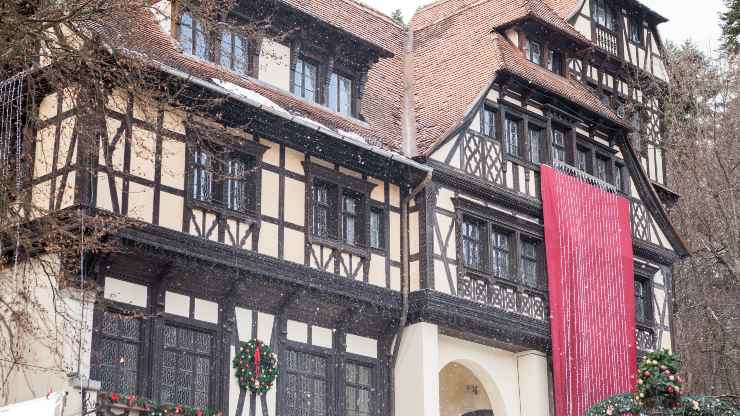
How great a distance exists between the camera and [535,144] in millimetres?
28719

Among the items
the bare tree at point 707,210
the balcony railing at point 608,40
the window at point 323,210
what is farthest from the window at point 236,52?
the bare tree at point 707,210

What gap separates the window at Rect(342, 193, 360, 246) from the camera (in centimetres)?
2431

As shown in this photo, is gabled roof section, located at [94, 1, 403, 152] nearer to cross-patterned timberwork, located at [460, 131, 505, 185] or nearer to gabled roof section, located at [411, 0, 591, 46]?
cross-patterned timberwork, located at [460, 131, 505, 185]

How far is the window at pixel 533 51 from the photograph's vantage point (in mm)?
29875

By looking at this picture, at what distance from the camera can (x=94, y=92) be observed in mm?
16109

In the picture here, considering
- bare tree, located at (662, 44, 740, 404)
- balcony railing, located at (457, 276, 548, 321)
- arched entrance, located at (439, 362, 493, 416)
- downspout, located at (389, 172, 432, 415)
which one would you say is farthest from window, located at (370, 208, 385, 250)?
bare tree, located at (662, 44, 740, 404)

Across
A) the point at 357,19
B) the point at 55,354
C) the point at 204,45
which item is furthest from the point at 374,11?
the point at 55,354

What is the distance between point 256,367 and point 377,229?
4625 millimetres

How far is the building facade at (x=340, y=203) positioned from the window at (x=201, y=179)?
0.04m

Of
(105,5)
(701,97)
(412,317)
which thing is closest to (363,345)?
(412,317)

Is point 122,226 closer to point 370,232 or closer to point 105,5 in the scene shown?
point 105,5

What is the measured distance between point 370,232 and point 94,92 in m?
9.51

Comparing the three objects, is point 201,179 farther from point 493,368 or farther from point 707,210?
point 707,210

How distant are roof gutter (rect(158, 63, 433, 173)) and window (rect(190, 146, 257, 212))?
0.98m
